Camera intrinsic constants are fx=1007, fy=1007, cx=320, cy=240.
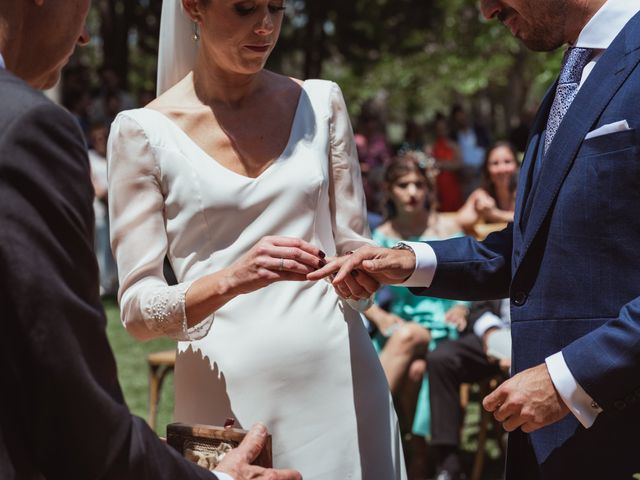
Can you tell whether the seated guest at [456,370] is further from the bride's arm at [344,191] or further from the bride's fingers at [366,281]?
the bride's fingers at [366,281]

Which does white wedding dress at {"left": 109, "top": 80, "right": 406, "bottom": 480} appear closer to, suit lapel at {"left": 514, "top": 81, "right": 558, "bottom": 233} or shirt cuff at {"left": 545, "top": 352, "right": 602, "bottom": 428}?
suit lapel at {"left": 514, "top": 81, "right": 558, "bottom": 233}

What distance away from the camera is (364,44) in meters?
24.6

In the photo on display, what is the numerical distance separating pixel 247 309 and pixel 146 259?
33cm

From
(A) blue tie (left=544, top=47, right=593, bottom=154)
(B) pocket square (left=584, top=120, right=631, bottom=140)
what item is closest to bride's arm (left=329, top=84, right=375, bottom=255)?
(A) blue tie (left=544, top=47, right=593, bottom=154)

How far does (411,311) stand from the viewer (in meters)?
6.86

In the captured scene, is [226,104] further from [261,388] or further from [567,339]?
[567,339]

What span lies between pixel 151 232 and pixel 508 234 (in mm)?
1101

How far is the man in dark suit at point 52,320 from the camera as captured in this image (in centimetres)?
155

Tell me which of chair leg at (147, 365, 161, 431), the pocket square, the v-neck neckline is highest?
the pocket square

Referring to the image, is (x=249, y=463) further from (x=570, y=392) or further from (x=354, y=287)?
(x=354, y=287)

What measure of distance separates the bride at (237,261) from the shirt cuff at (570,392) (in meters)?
0.68

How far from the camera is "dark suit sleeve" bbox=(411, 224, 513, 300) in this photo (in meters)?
3.09

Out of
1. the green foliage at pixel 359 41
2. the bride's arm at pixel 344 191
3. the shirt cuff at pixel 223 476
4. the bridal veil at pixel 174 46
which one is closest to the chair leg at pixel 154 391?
the bridal veil at pixel 174 46

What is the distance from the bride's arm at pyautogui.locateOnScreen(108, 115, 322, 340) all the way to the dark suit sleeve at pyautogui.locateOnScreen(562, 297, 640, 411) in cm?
75
